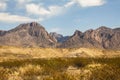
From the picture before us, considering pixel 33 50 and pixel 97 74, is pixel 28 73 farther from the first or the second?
pixel 33 50

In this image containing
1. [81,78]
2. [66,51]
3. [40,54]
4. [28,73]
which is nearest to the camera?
[81,78]

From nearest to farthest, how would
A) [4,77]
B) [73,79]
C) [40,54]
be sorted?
1. [73,79]
2. [4,77]
3. [40,54]

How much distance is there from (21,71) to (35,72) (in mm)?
856

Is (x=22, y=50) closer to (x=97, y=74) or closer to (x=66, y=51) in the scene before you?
(x=66, y=51)

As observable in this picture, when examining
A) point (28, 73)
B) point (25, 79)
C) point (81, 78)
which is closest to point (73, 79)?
point (81, 78)

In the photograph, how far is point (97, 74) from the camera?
1376 centimetres

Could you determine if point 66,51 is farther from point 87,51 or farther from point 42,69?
point 42,69

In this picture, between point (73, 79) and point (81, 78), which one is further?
point (81, 78)

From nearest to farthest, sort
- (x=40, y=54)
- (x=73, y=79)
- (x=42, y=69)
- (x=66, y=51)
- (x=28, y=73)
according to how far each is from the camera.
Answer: (x=73, y=79) < (x=28, y=73) < (x=42, y=69) < (x=40, y=54) < (x=66, y=51)

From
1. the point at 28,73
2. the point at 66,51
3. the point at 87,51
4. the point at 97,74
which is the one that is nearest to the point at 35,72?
the point at 28,73

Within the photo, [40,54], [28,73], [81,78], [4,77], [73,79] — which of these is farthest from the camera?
[40,54]

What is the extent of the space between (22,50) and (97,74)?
11816 centimetres

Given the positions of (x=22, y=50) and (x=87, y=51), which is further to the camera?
(x=87, y=51)

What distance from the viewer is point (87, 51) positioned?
156250 millimetres
